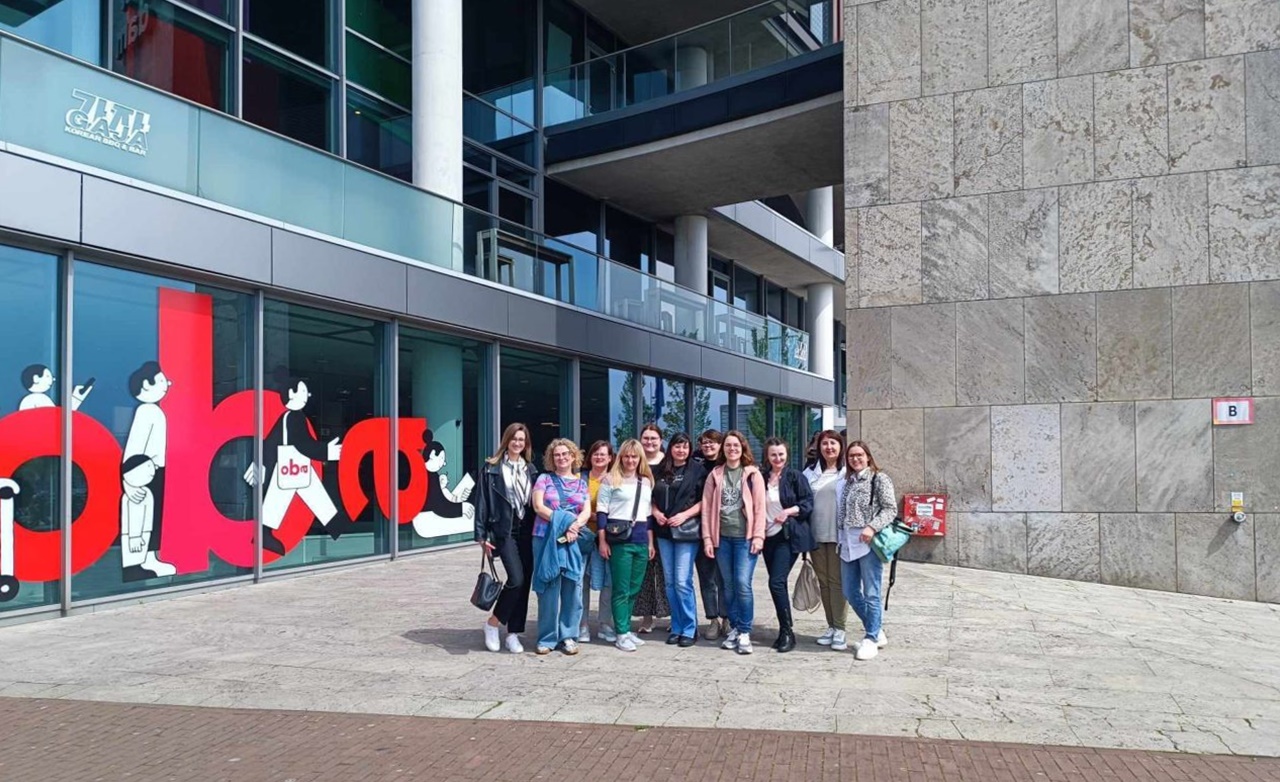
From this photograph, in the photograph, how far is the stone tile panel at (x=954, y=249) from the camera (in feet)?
43.1

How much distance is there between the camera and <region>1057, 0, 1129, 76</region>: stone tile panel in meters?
12.6

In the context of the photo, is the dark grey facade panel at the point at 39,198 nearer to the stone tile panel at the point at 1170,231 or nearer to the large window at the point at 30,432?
the large window at the point at 30,432

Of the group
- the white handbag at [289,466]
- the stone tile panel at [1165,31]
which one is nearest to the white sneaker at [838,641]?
the white handbag at [289,466]

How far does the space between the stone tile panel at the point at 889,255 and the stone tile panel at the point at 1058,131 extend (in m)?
1.56

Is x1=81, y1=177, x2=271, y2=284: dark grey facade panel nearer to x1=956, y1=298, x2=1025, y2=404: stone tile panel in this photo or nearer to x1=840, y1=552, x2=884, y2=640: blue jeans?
x1=840, y1=552, x2=884, y2=640: blue jeans

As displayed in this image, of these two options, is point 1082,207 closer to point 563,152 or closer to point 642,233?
point 563,152

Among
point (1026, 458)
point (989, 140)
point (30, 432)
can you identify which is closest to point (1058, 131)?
point (989, 140)

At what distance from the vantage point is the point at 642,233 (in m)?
24.0

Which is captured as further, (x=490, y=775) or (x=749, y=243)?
(x=749, y=243)

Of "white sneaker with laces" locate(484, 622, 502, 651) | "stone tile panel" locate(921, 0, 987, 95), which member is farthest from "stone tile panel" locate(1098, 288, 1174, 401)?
"white sneaker with laces" locate(484, 622, 502, 651)

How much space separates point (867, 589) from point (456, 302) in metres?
8.24

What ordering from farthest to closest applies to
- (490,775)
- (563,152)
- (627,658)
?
1. (563,152)
2. (627,658)
3. (490,775)

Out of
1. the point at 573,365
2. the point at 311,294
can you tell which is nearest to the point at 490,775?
the point at 311,294

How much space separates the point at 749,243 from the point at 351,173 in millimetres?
15336
